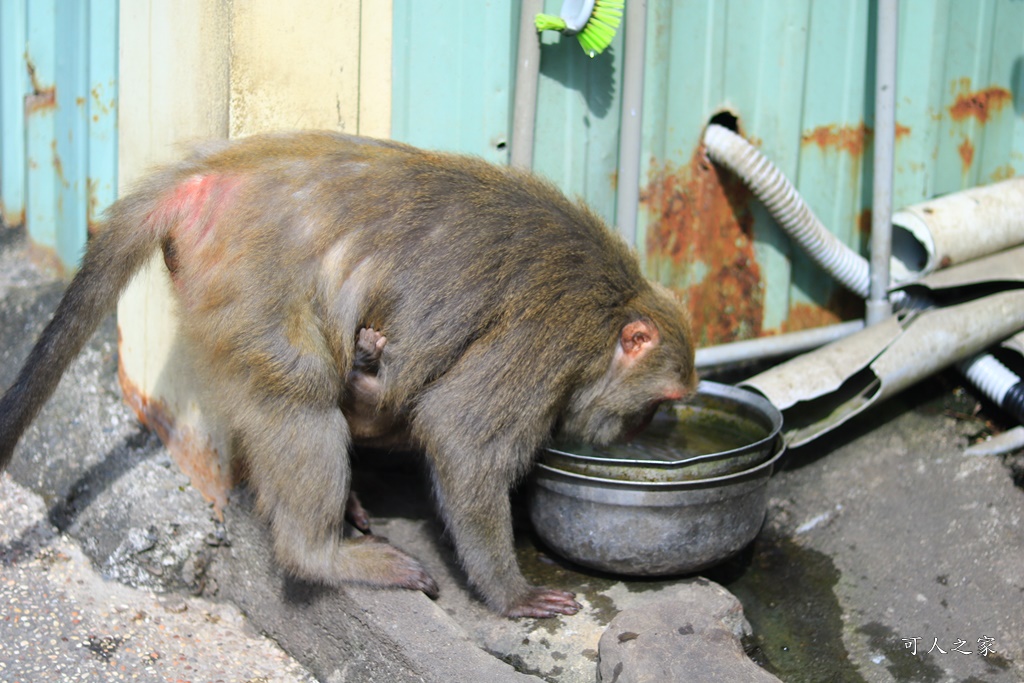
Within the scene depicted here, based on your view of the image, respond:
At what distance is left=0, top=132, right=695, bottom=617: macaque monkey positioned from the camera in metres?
3.63

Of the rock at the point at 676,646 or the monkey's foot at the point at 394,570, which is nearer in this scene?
the rock at the point at 676,646

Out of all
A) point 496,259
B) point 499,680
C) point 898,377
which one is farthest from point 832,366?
point 499,680

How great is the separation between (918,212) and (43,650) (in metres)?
4.50

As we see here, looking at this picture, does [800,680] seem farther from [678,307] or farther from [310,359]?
[310,359]

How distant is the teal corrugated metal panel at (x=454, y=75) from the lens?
4.45 m

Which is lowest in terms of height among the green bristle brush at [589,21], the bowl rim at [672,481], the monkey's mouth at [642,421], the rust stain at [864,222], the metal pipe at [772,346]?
the bowl rim at [672,481]

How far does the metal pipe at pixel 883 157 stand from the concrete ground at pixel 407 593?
82 centimetres

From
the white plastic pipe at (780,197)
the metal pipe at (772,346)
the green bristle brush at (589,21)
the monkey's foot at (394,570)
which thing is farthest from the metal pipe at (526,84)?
the monkey's foot at (394,570)

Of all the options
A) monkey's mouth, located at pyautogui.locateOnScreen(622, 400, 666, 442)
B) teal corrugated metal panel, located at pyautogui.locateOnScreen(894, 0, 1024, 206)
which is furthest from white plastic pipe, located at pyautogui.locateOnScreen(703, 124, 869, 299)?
monkey's mouth, located at pyautogui.locateOnScreen(622, 400, 666, 442)

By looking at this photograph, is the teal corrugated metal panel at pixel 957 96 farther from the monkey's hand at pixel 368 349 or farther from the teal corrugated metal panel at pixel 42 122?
the teal corrugated metal panel at pixel 42 122

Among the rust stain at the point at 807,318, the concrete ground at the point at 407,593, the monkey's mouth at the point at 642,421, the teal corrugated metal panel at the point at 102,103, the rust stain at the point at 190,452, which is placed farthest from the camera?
the rust stain at the point at 807,318

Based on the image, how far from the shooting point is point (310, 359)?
363 centimetres

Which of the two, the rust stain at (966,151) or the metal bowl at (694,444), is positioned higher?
the rust stain at (966,151)

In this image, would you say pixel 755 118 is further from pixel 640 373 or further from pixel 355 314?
pixel 355 314
